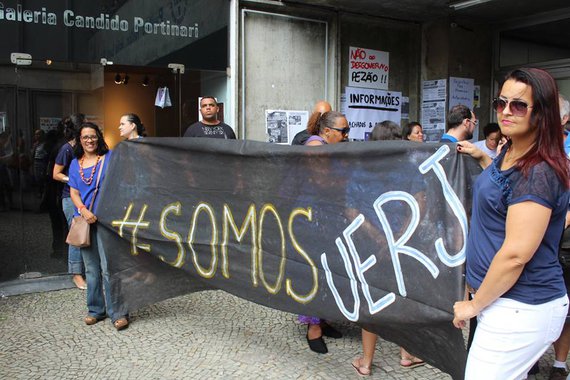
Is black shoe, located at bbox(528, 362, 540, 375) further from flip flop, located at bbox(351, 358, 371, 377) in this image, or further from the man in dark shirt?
the man in dark shirt

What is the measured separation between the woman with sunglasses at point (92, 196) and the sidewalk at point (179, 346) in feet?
0.64

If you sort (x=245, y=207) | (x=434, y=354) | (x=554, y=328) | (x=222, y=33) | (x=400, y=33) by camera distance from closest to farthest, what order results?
(x=554, y=328) < (x=434, y=354) < (x=245, y=207) < (x=222, y=33) < (x=400, y=33)

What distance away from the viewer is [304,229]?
3.25 metres

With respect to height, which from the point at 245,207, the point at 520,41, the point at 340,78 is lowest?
the point at 245,207

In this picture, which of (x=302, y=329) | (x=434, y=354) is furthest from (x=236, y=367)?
(x=434, y=354)

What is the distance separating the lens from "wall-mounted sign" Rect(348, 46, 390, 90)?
761cm

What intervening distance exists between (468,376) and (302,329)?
2.44 meters

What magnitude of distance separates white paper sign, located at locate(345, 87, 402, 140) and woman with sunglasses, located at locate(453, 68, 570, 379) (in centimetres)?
553

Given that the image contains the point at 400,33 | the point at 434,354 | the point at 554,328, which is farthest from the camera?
the point at 400,33

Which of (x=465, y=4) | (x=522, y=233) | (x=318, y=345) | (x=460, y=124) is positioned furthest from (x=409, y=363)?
(x=465, y=4)

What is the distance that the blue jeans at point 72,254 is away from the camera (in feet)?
18.1

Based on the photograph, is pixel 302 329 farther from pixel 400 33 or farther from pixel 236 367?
pixel 400 33

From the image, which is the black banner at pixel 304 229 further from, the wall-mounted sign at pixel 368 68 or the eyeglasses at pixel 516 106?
the wall-mounted sign at pixel 368 68

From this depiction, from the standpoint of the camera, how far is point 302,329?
14.5 feet
